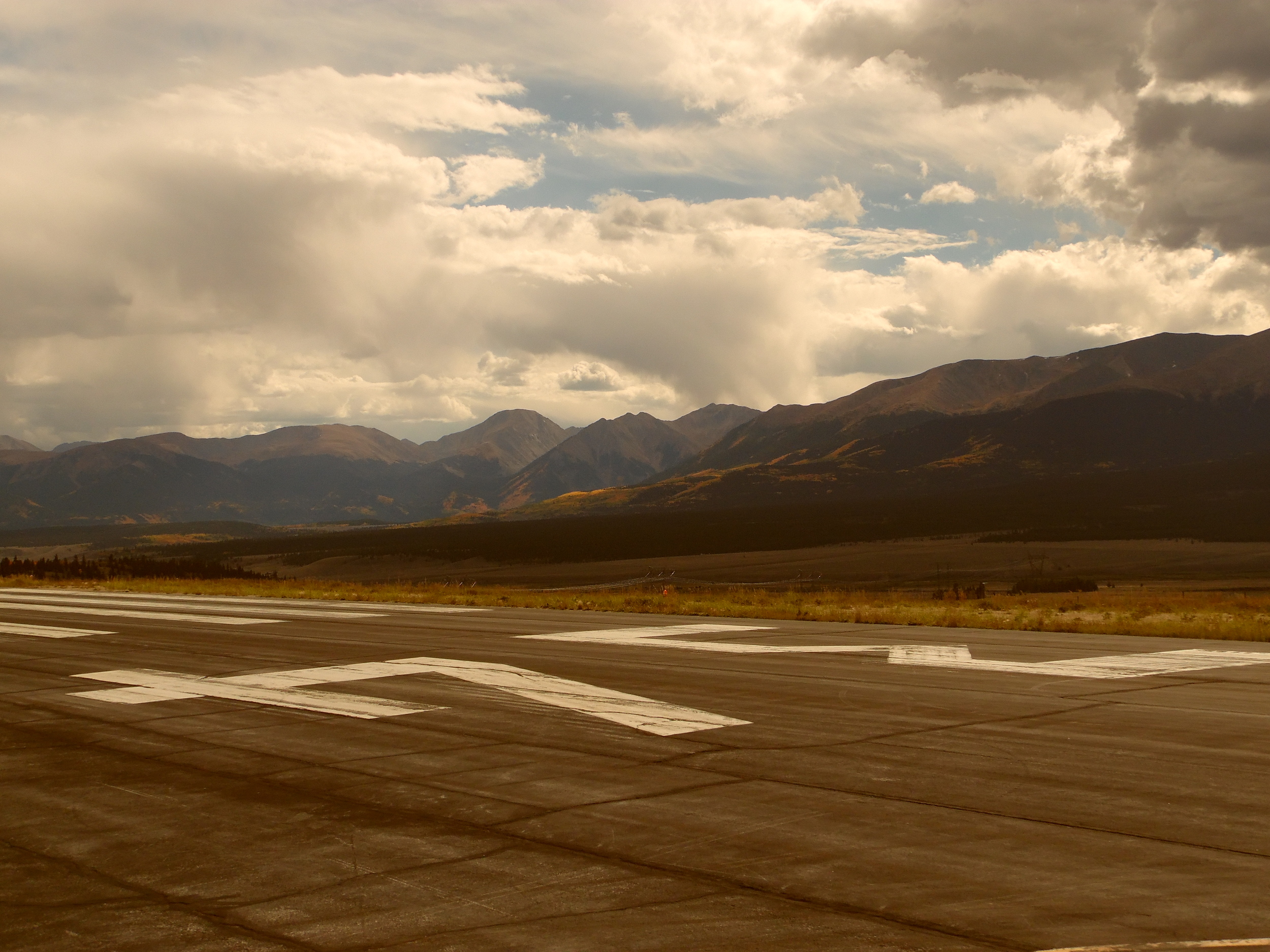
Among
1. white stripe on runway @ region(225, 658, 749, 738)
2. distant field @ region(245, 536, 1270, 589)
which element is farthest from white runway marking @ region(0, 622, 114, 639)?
distant field @ region(245, 536, 1270, 589)

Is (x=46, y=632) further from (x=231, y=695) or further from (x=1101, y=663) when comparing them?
(x=1101, y=663)

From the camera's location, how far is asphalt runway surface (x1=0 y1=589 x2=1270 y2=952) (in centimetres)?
496

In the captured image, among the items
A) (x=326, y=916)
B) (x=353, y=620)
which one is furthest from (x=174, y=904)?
(x=353, y=620)

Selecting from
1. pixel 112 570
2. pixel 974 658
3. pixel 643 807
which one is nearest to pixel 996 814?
pixel 643 807

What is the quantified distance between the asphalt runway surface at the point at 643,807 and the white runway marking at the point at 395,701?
8 cm

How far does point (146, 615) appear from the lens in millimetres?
25609

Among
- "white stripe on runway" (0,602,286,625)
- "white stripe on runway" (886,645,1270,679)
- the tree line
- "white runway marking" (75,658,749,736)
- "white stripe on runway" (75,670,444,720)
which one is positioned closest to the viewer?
"white runway marking" (75,658,749,736)

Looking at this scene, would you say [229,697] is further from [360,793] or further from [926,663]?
[926,663]

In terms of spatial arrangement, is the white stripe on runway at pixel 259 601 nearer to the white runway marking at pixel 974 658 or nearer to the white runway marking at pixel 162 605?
the white runway marking at pixel 162 605

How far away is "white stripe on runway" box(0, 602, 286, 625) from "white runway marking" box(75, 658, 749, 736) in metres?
8.68

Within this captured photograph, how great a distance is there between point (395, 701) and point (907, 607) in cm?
1835

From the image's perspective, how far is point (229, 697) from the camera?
1186 cm

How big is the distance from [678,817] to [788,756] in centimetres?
188

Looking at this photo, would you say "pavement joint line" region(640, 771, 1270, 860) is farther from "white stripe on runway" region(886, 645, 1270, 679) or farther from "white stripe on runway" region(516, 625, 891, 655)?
"white stripe on runway" region(516, 625, 891, 655)
